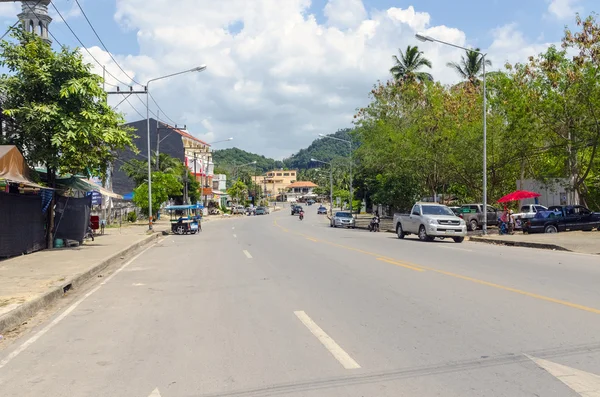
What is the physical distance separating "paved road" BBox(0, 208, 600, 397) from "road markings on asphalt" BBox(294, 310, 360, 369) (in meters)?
0.02

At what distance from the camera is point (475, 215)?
36375mm

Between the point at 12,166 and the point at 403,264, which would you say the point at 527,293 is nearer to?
the point at 403,264

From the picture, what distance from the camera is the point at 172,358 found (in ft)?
20.7

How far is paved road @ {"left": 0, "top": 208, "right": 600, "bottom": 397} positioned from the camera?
17.5 ft

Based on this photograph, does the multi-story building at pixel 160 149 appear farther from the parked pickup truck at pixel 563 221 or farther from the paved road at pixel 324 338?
the paved road at pixel 324 338

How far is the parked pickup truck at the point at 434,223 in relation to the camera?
25.0 meters

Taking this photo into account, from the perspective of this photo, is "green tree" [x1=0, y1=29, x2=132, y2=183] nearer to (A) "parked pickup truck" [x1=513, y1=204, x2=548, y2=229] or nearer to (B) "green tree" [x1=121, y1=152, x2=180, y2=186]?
(A) "parked pickup truck" [x1=513, y1=204, x2=548, y2=229]

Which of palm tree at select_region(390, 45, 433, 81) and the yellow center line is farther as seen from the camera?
palm tree at select_region(390, 45, 433, 81)

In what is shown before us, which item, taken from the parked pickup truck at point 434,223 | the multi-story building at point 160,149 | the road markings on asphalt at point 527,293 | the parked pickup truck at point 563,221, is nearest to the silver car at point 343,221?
the parked pickup truck at point 434,223

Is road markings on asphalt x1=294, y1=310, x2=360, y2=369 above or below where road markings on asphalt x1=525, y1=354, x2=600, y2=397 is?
below

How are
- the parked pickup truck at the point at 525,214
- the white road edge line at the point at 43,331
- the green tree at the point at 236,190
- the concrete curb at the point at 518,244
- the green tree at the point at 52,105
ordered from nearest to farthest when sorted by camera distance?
the white road edge line at the point at 43,331 → the green tree at the point at 52,105 → the concrete curb at the point at 518,244 → the parked pickup truck at the point at 525,214 → the green tree at the point at 236,190

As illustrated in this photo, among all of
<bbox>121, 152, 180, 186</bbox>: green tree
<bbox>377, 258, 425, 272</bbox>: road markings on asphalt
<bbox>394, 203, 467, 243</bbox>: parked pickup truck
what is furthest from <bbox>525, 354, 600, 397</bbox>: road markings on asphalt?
<bbox>121, 152, 180, 186</bbox>: green tree

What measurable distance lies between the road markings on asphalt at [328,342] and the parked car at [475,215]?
29.5 m

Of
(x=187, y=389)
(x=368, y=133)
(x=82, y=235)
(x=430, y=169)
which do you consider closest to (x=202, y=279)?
(x=187, y=389)
